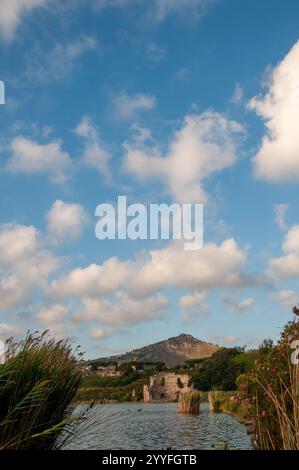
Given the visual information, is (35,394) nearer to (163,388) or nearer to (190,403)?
(190,403)

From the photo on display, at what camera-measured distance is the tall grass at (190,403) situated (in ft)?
143

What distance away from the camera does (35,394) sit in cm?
855

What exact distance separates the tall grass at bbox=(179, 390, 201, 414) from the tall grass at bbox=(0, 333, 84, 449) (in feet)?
116

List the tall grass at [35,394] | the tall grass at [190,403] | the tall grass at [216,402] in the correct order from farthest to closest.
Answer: the tall grass at [216,402], the tall grass at [190,403], the tall grass at [35,394]

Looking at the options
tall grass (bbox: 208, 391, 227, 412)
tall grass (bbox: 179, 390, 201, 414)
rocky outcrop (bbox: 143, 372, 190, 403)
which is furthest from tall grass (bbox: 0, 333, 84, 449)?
rocky outcrop (bbox: 143, 372, 190, 403)

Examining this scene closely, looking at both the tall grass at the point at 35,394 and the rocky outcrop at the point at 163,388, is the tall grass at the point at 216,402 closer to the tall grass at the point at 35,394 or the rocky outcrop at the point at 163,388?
the tall grass at the point at 35,394

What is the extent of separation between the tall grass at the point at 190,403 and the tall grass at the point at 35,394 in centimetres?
3537

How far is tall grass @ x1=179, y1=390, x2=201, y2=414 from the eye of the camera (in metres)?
43.5

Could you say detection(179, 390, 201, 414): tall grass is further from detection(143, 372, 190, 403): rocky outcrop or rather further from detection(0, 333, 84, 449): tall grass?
detection(143, 372, 190, 403): rocky outcrop

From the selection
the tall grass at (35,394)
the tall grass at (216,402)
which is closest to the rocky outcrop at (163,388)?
the tall grass at (216,402)

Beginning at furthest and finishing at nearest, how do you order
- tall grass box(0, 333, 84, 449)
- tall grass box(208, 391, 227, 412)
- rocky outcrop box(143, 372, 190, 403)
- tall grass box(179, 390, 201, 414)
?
rocky outcrop box(143, 372, 190, 403) < tall grass box(208, 391, 227, 412) < tall grass box(179, 390, 201, 414) < tall grass box(0, 333, 84, 449)
